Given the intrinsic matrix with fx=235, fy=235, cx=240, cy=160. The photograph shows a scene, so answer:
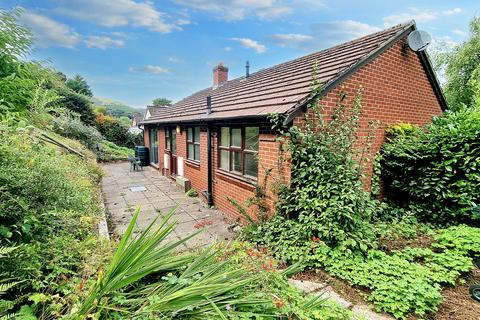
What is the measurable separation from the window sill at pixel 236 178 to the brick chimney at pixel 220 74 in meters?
10.3

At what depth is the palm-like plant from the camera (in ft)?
5.67

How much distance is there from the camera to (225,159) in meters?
6.70

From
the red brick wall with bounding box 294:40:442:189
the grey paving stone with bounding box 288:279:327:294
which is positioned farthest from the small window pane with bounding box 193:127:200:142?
the grey paving stone with bounding box 288:279:327:294

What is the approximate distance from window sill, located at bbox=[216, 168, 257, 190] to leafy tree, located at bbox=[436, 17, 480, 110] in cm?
1490

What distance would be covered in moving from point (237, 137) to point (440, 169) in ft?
14.9

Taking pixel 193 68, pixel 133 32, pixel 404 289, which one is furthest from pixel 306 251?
pixel 193 68

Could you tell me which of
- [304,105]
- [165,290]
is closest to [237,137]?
[304,105]

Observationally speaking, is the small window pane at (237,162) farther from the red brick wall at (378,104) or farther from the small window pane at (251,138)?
the small window pane at (251,138)

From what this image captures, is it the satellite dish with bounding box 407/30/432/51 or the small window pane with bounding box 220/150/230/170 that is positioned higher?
the satellite dish with bounding box 407/30/432/51

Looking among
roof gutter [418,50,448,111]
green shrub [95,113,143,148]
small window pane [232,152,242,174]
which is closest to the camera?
small window pane [232,152,242,174]

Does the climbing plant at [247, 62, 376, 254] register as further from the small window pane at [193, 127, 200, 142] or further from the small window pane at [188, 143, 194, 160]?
the small window pane at [188, 143, 194, 160]

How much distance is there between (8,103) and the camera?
2.51m

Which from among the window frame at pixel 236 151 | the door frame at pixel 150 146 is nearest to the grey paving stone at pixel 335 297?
the window frame at pixel 236 151

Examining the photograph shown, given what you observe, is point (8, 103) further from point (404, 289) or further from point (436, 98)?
point (436, 98)
